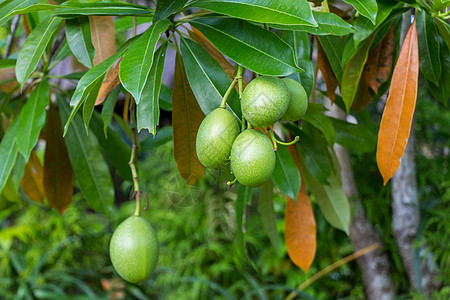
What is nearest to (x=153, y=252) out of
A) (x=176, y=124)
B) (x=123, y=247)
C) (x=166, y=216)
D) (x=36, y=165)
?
(x=123, y=247)

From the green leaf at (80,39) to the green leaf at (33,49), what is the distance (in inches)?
1.1

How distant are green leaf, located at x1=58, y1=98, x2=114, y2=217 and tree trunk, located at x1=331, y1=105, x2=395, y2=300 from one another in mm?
882

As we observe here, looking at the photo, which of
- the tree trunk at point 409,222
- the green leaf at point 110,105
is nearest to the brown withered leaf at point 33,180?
the green leaf at point 110,105

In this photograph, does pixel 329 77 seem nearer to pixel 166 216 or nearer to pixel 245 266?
pixel 245 266

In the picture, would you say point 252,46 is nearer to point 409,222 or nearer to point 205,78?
point 205,78

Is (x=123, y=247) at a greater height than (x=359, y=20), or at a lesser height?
lesser

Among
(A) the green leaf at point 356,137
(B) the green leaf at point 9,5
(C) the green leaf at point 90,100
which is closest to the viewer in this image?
(C) the green leaf at point 90,100

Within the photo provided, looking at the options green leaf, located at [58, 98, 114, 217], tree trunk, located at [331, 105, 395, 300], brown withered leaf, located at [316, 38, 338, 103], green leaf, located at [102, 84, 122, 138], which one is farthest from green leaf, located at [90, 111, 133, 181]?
tree trunk, located at [331, 105, 395, 300]

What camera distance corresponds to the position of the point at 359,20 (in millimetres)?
616

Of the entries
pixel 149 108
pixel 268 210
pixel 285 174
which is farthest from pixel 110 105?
pixel 268 210

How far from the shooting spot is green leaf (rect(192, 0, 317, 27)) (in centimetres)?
44

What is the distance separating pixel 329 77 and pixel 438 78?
176mm

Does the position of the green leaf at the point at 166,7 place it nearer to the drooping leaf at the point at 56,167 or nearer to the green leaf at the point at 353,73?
the green leaf at the point at 353,73

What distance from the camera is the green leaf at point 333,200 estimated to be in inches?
35.7
